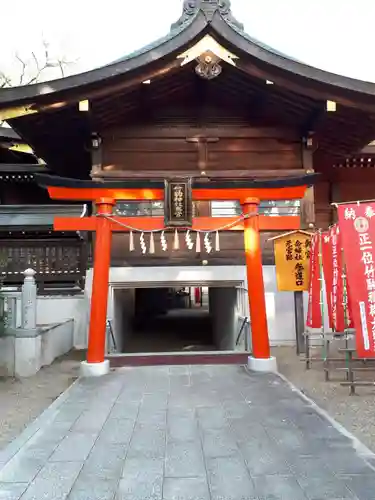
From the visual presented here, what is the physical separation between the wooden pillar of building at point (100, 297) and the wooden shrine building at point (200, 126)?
0.13 m

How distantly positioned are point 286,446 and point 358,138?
30.2ft

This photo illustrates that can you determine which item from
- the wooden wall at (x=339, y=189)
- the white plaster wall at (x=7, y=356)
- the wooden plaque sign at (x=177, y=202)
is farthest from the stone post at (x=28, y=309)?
the wooden wall at (x=339, y=189)

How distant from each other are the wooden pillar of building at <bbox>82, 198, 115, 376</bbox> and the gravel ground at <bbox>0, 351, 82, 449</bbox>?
604mm

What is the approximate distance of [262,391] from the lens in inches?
251

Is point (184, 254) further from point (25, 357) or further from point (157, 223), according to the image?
point (25, 357)

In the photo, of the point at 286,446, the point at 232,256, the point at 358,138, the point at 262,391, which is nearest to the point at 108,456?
the point at 286,446

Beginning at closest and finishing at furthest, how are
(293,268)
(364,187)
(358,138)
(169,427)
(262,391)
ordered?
(169,427), (262,391), (293,268), (358,138), (364,187)

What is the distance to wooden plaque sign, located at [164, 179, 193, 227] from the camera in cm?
823

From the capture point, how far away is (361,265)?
20.9 ft

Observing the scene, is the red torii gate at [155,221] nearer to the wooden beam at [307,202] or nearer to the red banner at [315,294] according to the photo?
the red banner at [315,294]

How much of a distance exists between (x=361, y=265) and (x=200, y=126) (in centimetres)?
627

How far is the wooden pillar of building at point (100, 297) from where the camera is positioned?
7773 millimetres

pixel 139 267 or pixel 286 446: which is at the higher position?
pixel 139 267

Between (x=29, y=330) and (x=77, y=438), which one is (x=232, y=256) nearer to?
(x=29, y=330)
